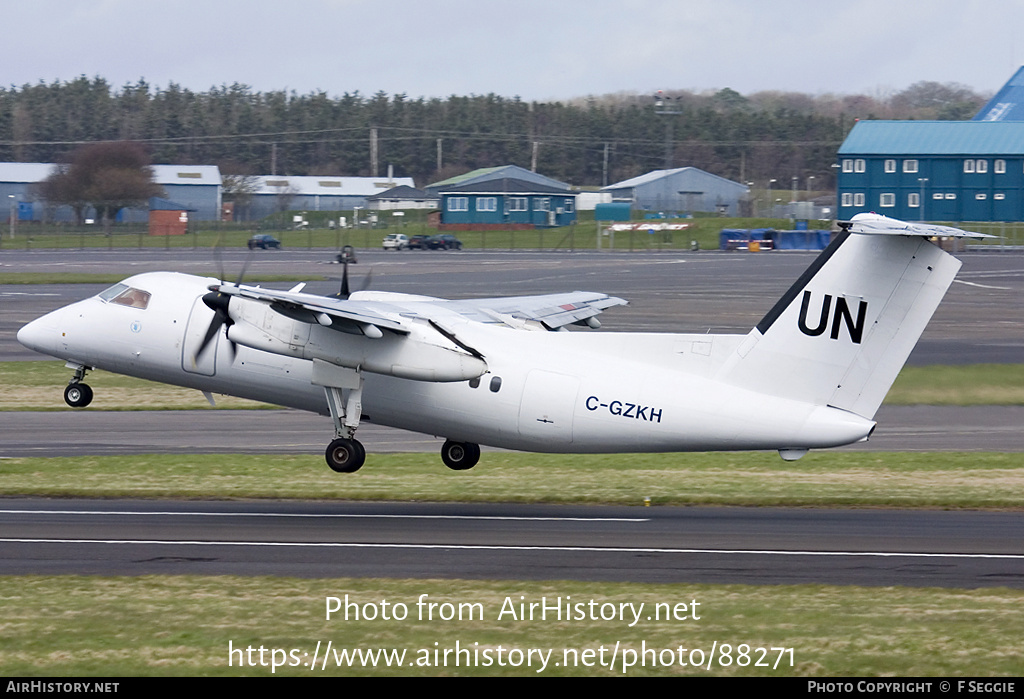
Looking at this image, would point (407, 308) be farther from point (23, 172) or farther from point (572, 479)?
point (23, 172)

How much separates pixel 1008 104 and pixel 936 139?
19.4m

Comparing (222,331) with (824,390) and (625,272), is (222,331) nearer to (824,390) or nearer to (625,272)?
(824,390)

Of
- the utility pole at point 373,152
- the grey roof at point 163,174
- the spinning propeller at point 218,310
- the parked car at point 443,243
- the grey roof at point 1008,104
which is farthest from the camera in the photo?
the utility pole at point 373,152

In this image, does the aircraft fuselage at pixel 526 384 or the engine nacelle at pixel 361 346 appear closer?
the aircraft fuselage at pixel 526 384

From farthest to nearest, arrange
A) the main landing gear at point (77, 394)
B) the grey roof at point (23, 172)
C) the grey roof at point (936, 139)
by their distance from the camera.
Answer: the grey roof at point (23, 172) → the grey roof at point (936, 139) → the main landing gear at point (77, 394)

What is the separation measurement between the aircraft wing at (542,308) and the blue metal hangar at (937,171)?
294 feet

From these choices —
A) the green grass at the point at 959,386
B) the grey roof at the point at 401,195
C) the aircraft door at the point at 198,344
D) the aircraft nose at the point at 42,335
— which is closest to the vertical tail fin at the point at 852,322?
the aircraft door at the point at 198,344

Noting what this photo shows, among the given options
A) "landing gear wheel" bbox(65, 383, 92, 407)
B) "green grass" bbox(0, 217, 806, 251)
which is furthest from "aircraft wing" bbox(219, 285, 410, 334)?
"green grass" bbox(0, 217, 806, 251)

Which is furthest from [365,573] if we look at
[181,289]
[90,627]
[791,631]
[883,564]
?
[181,289]

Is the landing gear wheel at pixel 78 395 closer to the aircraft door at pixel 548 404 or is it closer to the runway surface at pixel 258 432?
the runway surface at pixel 258 432

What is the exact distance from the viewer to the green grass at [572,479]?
22.9m

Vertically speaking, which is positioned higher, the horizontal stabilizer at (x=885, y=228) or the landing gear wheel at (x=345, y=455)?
the horizontal stabilizer at (x=885, y=228)

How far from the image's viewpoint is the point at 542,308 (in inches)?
1014

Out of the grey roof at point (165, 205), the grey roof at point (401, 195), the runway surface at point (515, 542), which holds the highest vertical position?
the grey roof at point (401, 195)
